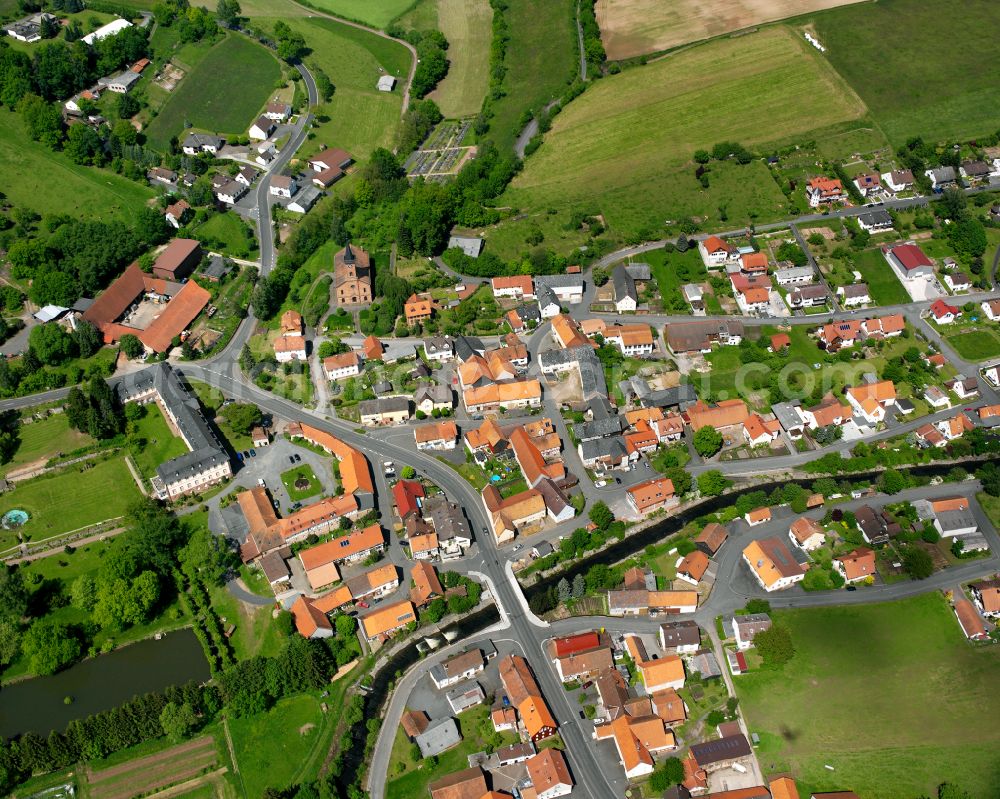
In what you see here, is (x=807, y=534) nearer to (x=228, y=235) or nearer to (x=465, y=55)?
(x=228, y=235)

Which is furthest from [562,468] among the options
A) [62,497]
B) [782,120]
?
[782,120]

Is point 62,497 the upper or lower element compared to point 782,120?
lower

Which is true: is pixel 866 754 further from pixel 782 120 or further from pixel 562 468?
pixel 782 120

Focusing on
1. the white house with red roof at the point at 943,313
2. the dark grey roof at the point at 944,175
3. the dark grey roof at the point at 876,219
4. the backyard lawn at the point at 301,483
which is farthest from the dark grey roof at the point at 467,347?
the dark grey roof at the point at 944,175

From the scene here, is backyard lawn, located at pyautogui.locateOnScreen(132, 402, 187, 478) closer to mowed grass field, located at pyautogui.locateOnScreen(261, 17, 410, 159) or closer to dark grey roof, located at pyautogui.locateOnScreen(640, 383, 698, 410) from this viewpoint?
dark grey roof, located at pyautogui.locateOnScreen(640, 383, 698, 410)

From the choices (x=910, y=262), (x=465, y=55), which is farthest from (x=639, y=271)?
(x=465, y=55)

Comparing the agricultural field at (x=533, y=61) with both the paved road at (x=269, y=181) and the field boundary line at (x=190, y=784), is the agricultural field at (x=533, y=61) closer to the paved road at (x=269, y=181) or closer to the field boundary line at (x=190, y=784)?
the paved road at (x=269, y=181)
